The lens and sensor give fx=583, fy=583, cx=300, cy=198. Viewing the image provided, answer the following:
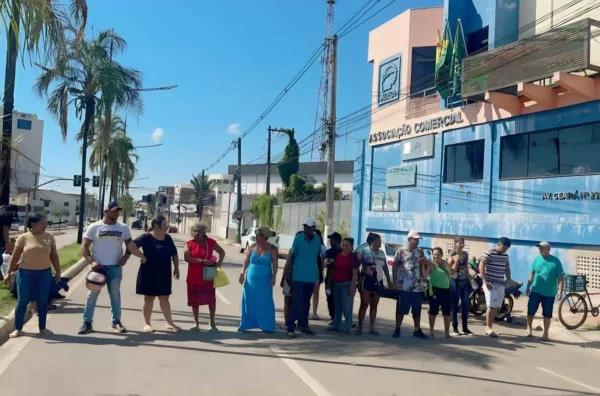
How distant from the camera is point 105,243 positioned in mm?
8422

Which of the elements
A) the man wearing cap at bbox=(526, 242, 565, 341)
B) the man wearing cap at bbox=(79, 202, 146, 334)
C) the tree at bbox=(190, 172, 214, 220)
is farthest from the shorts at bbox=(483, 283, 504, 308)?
the tree at bbox=(190, 172, 214, 220)

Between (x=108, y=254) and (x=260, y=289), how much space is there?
229 centimetres

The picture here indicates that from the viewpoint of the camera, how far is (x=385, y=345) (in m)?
8.69

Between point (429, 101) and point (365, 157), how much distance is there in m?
4.53

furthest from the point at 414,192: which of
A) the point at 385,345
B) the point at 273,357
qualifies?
the point at 273,357

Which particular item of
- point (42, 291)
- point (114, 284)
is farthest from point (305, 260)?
point (42, 291)

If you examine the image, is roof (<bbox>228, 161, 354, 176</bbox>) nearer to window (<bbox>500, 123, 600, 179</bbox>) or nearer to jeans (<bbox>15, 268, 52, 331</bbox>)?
window (<bbox>500, 123, 600, 179</bbox>)

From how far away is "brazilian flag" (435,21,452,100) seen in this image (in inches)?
816

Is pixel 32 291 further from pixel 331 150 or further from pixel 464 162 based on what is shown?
pixel 331 150

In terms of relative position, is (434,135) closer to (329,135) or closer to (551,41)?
(329,135)

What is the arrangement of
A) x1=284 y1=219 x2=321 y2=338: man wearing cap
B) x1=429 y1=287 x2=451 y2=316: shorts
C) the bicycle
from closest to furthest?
x1=284 y1=219 x2=321 y2=338: man wearing cap → x1=429 y1=287 x2=451 y2=316: shorts → the bicycle

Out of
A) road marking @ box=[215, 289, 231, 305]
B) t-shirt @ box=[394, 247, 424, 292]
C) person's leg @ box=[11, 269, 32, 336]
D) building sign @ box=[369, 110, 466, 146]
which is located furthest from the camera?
building sign @ box=[369, 110, 466, 146]

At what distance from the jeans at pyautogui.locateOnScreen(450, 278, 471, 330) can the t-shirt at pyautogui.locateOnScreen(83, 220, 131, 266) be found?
5581 millimetres

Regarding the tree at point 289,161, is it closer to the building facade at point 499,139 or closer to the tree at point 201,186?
the tree at point 201,186
